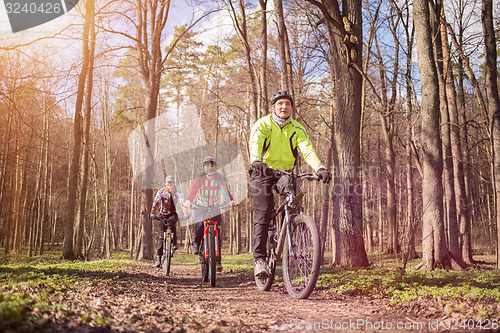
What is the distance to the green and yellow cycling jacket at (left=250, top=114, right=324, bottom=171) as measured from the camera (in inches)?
191

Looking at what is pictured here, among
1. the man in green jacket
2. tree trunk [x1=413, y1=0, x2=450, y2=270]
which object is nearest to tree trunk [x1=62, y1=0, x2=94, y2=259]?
the man in green jacket

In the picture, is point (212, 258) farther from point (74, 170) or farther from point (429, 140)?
point (74, 170)

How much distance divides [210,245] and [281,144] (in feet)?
8.47

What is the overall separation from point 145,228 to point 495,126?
11.9m

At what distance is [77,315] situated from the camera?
2.68 m

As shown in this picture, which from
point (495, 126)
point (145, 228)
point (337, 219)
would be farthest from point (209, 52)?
point (337, 219)

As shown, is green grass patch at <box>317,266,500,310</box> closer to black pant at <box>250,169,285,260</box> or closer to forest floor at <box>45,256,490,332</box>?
forest floor at <box>45,256,490,332</box>

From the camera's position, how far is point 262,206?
4.89 m

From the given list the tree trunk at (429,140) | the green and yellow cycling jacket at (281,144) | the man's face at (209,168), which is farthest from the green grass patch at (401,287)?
the tree trunk at (429,140)

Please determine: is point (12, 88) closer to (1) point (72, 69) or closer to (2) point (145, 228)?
(1) point (72, 69)

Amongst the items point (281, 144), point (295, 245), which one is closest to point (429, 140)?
point (281, 144)

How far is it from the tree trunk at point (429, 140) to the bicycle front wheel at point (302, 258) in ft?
16.6

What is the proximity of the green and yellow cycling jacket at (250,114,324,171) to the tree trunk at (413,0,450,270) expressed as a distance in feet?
15.5

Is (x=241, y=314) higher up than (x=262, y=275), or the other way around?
(x=262, y=275)
